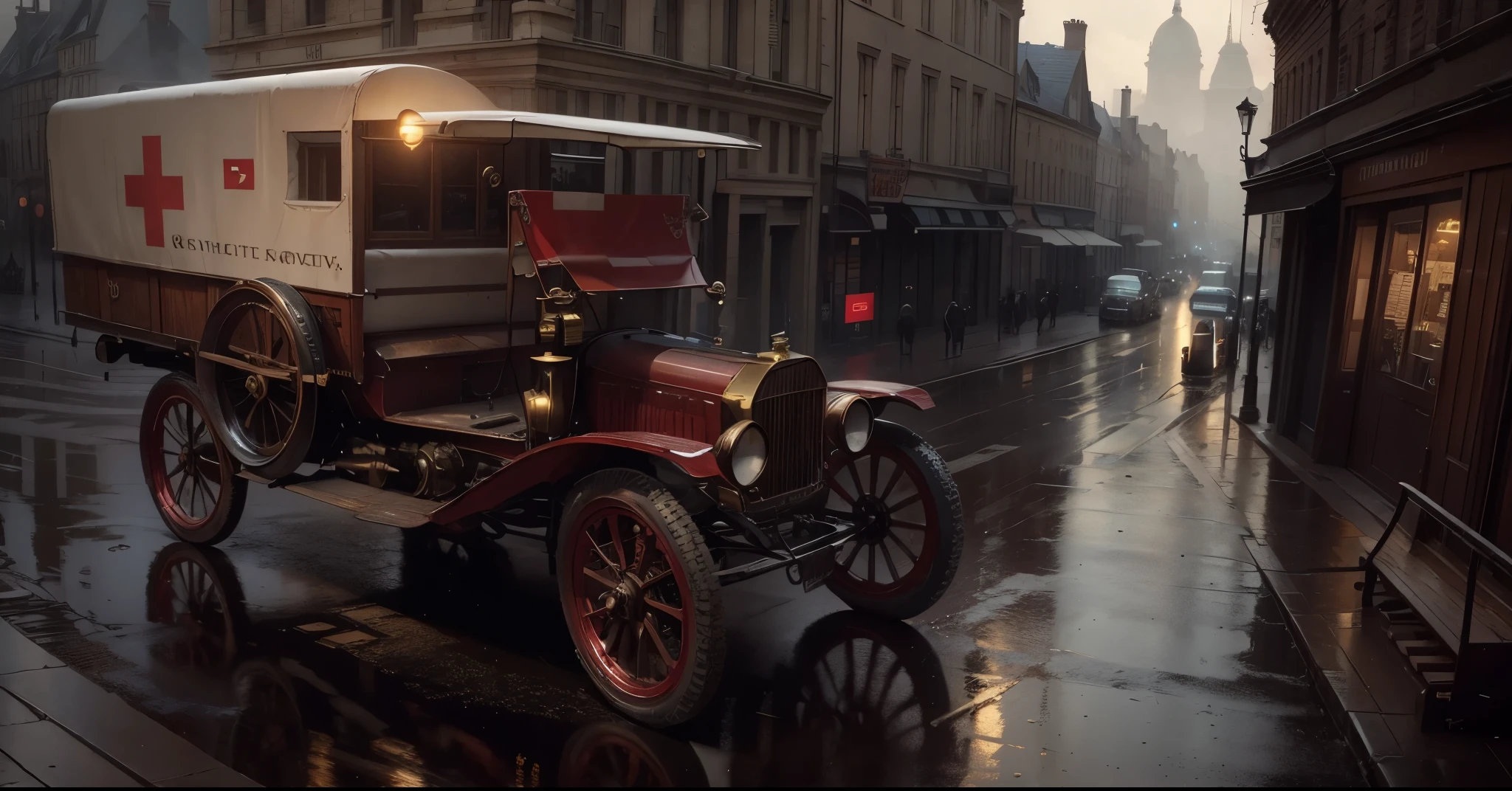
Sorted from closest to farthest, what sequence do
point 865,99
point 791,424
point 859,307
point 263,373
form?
point 791,424, point 263,373, point 865,99, point 859,307

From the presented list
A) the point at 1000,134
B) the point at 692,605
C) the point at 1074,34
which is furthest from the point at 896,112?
the point at 1074,34

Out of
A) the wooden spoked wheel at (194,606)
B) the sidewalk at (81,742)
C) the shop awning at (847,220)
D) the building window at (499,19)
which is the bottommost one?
the wooden spoked wheel at (194,606)

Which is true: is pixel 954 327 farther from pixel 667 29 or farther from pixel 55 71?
pixel 55 71

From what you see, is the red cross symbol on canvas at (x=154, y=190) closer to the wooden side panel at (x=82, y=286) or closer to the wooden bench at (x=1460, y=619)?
the wooden side panel at (x=82, y=286)

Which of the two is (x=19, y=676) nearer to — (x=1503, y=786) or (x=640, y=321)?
(x=640, y=321)

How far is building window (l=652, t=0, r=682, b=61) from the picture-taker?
70.2ft

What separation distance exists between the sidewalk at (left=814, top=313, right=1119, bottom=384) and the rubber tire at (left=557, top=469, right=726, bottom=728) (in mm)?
14577

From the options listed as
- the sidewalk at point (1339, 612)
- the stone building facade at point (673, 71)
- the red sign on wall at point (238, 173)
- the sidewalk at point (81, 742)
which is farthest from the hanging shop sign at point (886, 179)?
the sidewalk at point (81, 742)

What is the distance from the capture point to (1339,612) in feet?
25.1

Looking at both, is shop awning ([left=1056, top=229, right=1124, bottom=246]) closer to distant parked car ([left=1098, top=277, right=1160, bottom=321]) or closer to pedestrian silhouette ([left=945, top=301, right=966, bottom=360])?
distant parked car ([left=1098, top=277, right=1160, bottom=321])

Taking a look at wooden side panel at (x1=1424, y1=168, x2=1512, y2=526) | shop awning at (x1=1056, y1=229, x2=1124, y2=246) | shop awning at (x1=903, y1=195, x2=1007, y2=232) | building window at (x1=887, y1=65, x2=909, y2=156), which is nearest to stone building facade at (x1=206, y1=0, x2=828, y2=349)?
building window at (x1=887, y1=65, x2=909, y2=156)

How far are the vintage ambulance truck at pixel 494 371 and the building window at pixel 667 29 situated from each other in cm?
1368

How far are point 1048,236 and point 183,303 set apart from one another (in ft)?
130

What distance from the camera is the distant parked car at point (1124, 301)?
40.6m
